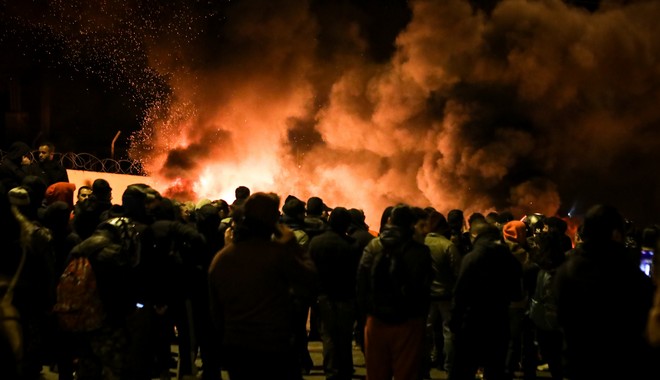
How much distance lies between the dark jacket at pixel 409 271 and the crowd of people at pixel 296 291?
0.01 meters

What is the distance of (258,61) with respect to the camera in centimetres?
2150

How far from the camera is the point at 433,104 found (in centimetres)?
1827

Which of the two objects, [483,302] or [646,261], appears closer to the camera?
[483,302]

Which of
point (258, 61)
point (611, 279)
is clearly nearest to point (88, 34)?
point (258, 61)

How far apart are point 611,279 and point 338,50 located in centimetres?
1634

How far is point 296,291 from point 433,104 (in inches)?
530

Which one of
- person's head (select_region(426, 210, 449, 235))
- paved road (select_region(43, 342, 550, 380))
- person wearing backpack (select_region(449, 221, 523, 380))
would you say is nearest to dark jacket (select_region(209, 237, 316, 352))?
person wearing backpack (select_region(449, 221, 523, 380))

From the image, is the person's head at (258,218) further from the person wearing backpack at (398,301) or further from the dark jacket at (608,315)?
the dark jacket at (608,315)

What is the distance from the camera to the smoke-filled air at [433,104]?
17797 mm

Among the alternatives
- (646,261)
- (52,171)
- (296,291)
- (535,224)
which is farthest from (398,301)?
(52,171)

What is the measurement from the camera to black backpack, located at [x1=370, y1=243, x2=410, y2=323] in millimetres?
6273

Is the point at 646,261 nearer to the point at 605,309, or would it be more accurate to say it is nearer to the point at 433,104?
the point at 605,309

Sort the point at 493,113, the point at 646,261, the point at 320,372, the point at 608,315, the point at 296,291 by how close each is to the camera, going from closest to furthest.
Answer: the point at 608,315
the point at 296,291
the point at 646,261
the point at 320,372
the point at 493,113

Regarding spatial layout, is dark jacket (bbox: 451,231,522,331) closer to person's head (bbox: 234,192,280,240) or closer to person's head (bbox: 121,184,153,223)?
person's head (bbox: 234,192,280,240)
